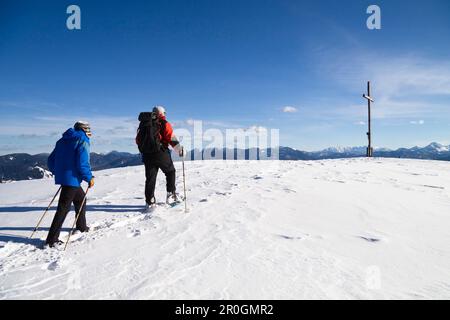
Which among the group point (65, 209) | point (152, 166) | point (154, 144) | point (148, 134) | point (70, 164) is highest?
point (148, 134)

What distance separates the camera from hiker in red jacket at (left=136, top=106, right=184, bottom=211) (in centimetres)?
678

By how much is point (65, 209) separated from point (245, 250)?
338 cm

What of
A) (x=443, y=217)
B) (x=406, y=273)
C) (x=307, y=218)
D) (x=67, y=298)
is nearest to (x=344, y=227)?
Result: (x=307, y=218)

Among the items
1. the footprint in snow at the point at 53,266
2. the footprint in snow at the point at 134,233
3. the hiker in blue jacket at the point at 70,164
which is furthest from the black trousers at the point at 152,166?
the footprint in snow at the point at 53,266

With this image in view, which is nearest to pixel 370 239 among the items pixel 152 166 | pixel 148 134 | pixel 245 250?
pixel 245 250

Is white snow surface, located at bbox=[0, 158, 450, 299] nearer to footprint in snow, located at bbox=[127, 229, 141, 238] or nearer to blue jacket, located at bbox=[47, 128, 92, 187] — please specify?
footprint in snow, located at bbox=[127, 229, 141, 238]

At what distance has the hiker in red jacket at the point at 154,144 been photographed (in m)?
6.78

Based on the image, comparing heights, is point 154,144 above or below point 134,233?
above

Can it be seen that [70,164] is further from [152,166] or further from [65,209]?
[152,166]

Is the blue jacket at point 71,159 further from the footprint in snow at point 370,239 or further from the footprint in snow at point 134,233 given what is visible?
the footprint in snow at point 370,239

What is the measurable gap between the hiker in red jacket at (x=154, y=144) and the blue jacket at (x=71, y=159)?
71.9 inches

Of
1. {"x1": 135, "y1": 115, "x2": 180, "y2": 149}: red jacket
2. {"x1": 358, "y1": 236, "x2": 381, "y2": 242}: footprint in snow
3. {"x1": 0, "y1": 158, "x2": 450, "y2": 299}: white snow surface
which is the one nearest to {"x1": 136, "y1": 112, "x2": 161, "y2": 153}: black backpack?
{"x1": 135, "y1": 115, "x2": 180, "y2": 149}: red jacket

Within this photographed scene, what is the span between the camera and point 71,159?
16.6ft
